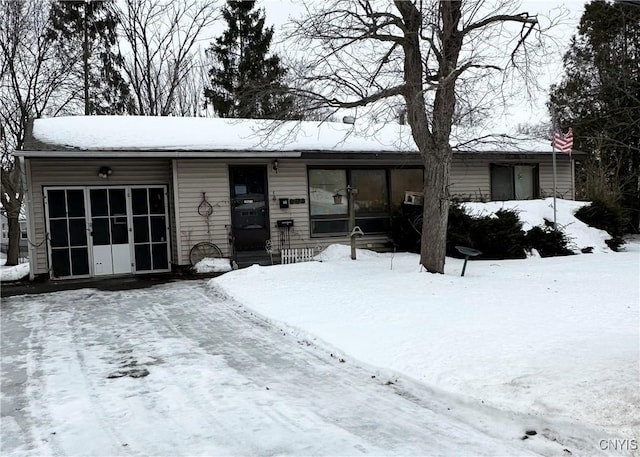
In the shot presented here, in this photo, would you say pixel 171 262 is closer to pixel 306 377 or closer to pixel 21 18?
pixel 306 377

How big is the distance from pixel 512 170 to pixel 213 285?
36.2 feet

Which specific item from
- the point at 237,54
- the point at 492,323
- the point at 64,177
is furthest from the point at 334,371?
the point at 237,54

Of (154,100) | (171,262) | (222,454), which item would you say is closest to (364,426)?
(222,454)

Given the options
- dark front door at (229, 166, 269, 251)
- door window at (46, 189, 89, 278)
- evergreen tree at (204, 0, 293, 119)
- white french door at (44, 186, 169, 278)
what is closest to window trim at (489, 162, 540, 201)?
dark front door at (229, 166, 269, 251)

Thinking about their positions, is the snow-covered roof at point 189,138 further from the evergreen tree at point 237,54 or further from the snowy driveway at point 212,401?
the evergreen tree at point 237,54

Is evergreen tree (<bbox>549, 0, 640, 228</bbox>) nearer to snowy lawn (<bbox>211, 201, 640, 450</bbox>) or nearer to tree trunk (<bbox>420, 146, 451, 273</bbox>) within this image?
snowy lawn (<bbox>211, 201, 640, 450</bbox>)

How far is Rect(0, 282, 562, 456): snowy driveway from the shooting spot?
11.3ft

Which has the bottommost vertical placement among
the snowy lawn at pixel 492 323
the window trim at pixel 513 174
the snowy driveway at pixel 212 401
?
the snowy driveway at pixel 212 401

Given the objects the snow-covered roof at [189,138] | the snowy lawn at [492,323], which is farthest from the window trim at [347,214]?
the snowy lawn at [492,323]

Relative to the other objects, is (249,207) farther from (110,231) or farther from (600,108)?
(600,108)

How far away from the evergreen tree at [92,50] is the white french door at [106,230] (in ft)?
31.9

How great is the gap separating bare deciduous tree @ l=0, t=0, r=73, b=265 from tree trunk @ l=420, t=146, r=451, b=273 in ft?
50.5

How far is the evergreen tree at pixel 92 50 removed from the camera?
20016mm

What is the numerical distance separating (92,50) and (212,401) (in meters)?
21.5
